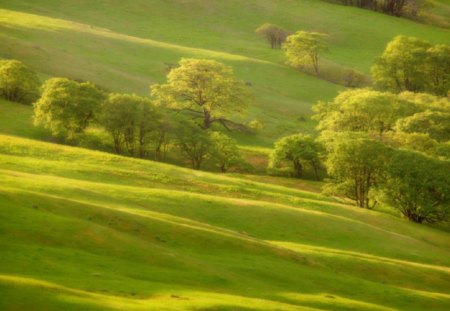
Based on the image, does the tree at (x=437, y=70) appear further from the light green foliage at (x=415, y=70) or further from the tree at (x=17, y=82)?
the tree at (x=17, y=82)

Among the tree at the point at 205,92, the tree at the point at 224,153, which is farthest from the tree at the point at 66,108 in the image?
the tree at the point at 205,92

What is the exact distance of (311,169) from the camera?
98.9m

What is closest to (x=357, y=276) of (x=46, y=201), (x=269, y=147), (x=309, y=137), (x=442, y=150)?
(x=46, y=201)

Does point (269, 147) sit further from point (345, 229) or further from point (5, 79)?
point (345, 229)

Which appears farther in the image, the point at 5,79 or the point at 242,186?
the point at 5,79

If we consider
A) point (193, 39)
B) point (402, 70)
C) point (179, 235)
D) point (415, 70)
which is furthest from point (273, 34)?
point (179, 235)

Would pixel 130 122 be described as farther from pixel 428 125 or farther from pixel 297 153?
pixel 428 125

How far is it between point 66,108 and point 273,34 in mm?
86446

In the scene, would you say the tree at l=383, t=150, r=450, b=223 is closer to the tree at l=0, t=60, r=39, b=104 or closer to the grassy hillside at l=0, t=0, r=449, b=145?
the grassy hillside at l=0, t=0, r=449, b=145

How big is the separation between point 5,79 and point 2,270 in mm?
67306

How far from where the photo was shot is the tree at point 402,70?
143 metres

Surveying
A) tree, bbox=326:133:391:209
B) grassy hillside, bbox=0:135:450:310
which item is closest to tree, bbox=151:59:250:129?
tree, bbox=326:133:391:209

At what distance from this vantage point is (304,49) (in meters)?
146

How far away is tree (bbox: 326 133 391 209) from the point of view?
78.8 meters
